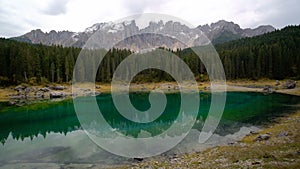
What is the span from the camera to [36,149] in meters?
23.1

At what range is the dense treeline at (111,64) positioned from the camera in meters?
78.8

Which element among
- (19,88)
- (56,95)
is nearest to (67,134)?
(56,95)

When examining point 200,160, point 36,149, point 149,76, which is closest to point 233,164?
point 200,160

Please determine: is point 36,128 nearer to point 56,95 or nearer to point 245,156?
point 245,156

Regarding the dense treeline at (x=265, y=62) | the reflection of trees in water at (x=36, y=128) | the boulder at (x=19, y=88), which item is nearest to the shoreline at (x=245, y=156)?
the reflection of trees in water at (x=36, y=128)

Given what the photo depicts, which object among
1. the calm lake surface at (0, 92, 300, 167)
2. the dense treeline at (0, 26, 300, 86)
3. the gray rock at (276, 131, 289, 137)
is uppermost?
the dense treeline at (0, 26, 300, 86)

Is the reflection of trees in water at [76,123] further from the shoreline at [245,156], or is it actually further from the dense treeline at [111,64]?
the dense treeline at [111,64]

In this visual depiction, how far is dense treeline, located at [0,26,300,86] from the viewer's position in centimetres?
7875

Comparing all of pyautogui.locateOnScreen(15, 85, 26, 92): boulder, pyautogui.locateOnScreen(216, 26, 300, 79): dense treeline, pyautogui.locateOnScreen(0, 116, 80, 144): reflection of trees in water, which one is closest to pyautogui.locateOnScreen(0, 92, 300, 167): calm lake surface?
pyautogui.locateOnScreen(0, 116, 80, 144): reflection of trees in water

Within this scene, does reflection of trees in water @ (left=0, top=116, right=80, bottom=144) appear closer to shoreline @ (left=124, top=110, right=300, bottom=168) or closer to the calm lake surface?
the calm lake surface

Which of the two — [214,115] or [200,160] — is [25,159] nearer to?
[200,160]

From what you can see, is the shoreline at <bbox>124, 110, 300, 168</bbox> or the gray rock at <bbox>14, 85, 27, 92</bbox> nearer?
the shoreline at <bbox>124, 110, 300, 168</bbox>

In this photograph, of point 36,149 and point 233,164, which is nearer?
point 233,164

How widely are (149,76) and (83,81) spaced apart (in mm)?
31824
